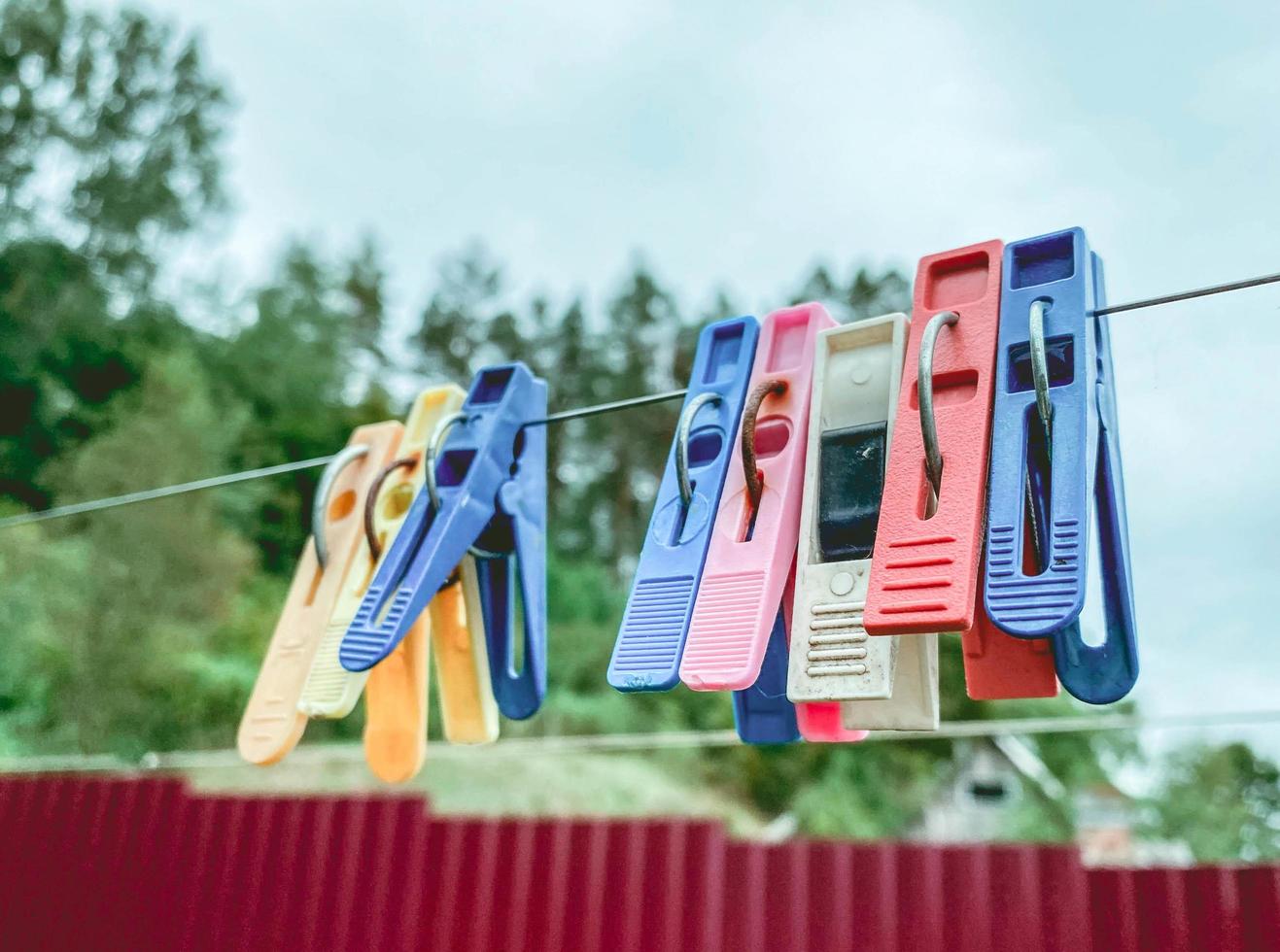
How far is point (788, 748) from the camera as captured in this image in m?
12.6

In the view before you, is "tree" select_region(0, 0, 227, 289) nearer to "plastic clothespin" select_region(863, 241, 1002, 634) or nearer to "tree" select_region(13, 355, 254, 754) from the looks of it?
"tree" select_region(13, 355, 254, 754)

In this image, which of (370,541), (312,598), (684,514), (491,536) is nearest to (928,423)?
(684,514)

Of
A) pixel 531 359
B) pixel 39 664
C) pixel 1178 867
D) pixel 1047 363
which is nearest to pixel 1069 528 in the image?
pixel 1047 363

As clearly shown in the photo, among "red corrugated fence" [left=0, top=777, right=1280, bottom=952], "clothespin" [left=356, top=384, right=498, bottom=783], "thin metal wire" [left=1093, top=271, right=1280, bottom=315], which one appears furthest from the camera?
"red corrugated fence" [left=0, top=777, right=1280, bottom=952]

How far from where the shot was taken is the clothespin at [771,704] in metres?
0.92

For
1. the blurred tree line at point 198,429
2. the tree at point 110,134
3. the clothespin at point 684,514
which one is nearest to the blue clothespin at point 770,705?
the clothespin at point 684,514

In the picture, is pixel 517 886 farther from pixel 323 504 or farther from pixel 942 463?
pixel 942 463

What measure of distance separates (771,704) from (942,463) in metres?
0.36

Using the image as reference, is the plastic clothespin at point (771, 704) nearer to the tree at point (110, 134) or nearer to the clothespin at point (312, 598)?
the clothespin at point (312, 598)

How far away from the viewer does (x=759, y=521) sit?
2.72ft

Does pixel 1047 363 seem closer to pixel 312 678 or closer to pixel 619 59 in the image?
pixel 312 678

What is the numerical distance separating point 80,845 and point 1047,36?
18.5 ft

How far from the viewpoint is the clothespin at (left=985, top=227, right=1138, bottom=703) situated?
647mm

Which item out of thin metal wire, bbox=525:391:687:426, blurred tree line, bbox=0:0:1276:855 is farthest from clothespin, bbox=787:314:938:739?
blurred tree line, bbox=0:0:1276:855
